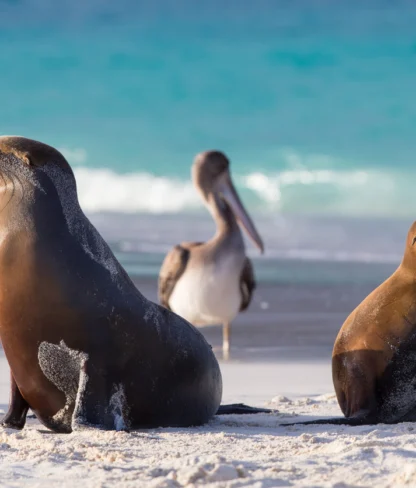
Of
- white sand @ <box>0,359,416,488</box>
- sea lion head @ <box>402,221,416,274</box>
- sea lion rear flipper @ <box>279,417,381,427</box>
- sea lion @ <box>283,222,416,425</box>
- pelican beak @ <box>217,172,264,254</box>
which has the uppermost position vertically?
pelican beak @ <box>217,172,264,254</box>

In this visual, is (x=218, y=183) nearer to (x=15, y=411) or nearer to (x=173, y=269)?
(x=173, y=269)

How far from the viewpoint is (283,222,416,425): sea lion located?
6.07m

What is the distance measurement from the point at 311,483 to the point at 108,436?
1304mm

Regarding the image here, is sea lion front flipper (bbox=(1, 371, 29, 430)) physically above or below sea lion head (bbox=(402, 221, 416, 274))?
below

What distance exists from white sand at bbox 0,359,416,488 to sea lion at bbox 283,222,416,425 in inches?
10.7

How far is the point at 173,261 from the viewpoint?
12102 millimetres

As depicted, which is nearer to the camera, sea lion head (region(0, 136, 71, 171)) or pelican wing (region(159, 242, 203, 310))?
sea lion head (region(0, 136, 71, 171))

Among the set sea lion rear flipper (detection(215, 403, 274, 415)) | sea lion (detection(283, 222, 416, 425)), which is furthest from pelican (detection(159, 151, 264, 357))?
sea lion (detection(283, 222, 416, 425))

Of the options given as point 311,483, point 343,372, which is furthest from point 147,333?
point 311,483

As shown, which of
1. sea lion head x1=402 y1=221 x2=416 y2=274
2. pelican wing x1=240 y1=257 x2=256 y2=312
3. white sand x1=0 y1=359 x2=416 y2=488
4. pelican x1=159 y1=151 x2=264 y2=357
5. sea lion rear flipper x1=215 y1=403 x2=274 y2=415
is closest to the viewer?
white sand x1=0 y1=359 x2=416 y2=488

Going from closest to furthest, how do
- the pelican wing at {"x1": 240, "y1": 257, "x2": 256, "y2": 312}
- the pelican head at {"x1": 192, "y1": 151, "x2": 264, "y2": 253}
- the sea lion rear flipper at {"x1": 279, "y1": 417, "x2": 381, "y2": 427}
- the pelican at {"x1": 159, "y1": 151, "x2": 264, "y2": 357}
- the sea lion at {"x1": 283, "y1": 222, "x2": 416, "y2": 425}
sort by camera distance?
the sea lion rear flipper at {"x1": 279, "y1": 417, "x2": 381, "y2": 427} → the sea lion at {"x1": 283, "y1": 222, "x2": 416, "y2": 425} → the pelican at {"x1": 159, "y1": 151, "x2": 264, "y2": 357} → the pelican wing at {"x1": 240, "y1": 257, "x2": 256, "y2": 312} → the pelican head at {"x1": 192, "y1": 151, "x2": 264, "y2": 253}

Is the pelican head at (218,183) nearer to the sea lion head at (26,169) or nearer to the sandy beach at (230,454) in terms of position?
the sandy beach at (230,454)

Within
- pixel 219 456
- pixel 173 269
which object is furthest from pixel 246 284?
pixel 219 456

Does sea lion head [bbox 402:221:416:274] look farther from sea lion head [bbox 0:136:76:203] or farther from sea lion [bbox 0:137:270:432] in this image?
sea lion head [bbox 0:136:76:203]
